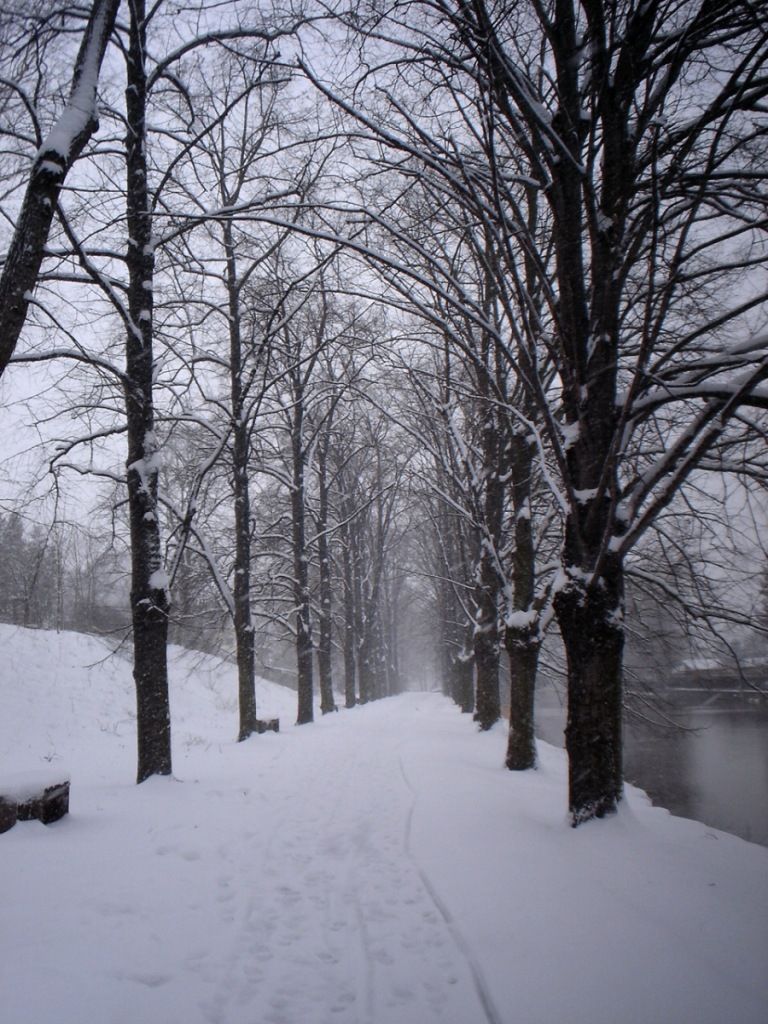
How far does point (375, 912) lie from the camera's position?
3.26 m

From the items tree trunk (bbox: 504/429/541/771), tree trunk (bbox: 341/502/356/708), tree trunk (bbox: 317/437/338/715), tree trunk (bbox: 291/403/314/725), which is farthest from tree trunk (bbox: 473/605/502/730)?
tree trunk (bbox: 341/502/356/708)

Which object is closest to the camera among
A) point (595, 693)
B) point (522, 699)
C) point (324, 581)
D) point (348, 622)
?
point (595, 693)

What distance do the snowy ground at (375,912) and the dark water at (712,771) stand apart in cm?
407

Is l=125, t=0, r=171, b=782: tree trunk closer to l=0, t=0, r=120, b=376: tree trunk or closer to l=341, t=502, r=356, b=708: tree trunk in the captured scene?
l=0, t=0, r=120, b=376: tree trunk

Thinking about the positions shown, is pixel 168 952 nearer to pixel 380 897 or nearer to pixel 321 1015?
pixel 321 1015

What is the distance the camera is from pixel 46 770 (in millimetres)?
4730

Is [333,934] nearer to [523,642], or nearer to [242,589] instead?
[523,642]

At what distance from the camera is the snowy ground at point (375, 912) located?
2.26 m

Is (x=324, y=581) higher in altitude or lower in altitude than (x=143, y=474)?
lower

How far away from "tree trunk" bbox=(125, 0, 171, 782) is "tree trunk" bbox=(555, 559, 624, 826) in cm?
448

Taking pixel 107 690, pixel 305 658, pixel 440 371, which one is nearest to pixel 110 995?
pixel 440 371

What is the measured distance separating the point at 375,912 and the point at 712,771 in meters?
14.4

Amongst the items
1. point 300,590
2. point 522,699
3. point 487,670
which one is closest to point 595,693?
point 522,699

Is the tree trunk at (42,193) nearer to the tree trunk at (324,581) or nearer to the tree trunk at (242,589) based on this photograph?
the tree trunk at (242,589)
